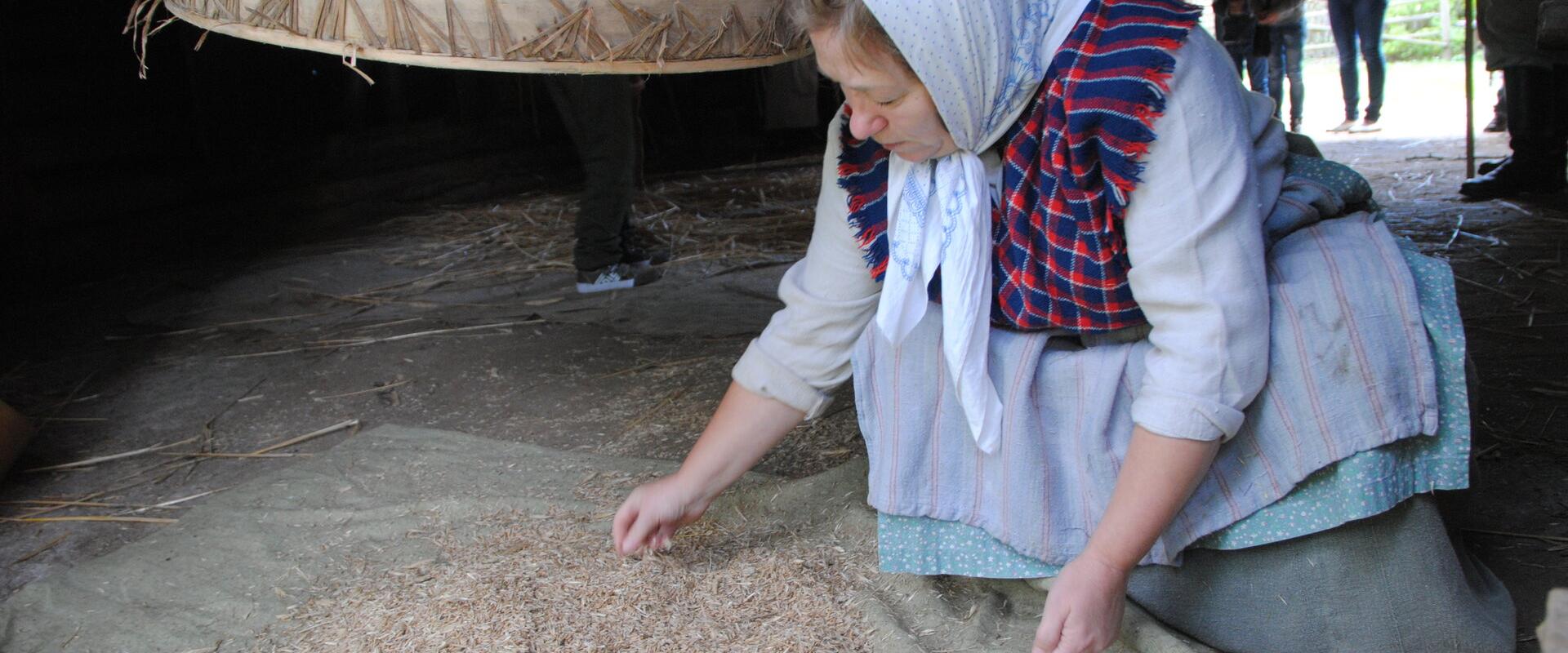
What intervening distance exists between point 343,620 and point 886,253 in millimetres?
871

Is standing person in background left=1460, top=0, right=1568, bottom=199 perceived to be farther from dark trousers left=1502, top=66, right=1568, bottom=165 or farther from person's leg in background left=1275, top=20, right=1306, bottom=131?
person's leg in background left=1275, top=20, right=1306, bottom=131

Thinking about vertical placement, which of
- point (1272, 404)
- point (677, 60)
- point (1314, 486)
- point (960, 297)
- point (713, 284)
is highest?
point (677, 60)

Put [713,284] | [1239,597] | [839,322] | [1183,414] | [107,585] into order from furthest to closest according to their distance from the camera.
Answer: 1. [713,284]
2. [107,585]
3. [839,322]
4. [1239,597]
5. [1183,414]

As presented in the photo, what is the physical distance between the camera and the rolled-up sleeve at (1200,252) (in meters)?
1.20

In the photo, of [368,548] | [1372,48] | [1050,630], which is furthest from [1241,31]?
[1050,630]

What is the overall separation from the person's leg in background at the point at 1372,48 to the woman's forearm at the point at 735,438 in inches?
252

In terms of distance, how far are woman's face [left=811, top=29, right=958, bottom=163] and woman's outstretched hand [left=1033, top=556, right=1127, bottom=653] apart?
49cm

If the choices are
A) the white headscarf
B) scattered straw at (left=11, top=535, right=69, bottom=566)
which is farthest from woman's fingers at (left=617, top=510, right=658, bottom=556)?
scattered straw at (left=11, top=535, right=69, bottom=566)

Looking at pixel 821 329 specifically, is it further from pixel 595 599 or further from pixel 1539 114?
pixel 1539 114

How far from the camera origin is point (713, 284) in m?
3.76

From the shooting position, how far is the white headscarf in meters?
1.21

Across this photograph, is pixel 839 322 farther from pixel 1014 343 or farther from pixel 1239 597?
pixel 1239 597

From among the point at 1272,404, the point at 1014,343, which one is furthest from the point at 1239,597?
the point at 1014,343

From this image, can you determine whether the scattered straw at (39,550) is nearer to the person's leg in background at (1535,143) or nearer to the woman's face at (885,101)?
the woman's face at (885,101)
